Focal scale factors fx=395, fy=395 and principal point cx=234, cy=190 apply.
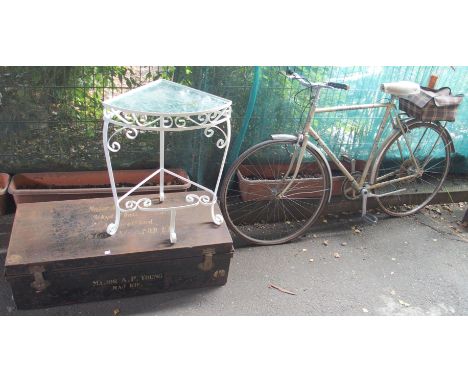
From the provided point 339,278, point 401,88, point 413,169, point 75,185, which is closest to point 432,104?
point 401,88

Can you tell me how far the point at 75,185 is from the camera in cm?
313

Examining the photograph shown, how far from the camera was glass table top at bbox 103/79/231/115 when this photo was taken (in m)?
2.05

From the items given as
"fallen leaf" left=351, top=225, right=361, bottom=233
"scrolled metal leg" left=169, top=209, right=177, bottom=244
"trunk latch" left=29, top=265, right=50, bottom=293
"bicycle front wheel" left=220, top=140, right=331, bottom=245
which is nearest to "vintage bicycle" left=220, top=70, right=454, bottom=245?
"bicycle front wheel" left=220, top=140, right=331, bottom=245

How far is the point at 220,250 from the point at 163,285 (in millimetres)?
434

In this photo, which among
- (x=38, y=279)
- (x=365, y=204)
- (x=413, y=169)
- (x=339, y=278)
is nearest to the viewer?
(x=38, y=279)

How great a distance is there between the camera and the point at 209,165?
3.36 m

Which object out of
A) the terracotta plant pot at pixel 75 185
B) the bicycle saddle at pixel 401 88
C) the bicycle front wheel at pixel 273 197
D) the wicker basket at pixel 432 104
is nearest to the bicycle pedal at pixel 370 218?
the bicycle front wheel at pixel 273 197

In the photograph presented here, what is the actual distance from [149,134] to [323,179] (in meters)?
1.42

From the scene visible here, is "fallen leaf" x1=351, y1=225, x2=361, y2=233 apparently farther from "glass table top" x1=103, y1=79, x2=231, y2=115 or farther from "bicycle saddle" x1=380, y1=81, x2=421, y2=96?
"glass table top" x1=103, y1=79, x2=231, y2=115

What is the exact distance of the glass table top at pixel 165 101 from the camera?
80.6 inches

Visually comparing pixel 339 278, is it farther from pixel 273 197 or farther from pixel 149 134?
pixel 149 134

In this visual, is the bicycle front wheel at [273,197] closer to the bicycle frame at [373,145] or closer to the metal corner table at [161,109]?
the bicycle frame at [373,145]

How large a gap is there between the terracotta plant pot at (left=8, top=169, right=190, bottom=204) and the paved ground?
31cm

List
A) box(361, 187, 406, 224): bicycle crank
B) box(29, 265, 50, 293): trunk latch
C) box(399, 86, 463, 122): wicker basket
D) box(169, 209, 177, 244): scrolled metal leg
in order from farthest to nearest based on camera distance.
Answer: box(361, 187, 406, 224): bicycle crank < box(399, 86, 463, 122): wicker basket < box(169, 209, 177, 244): scrolled metal leg < box(29, 265, 50, 293): trunk latch
